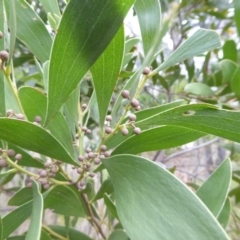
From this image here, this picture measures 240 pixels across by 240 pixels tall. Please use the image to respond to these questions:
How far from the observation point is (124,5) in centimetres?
35

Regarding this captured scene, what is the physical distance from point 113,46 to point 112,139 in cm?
22

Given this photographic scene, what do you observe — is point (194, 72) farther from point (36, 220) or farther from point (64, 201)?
point (36, 220)

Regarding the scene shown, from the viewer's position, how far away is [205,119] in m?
0.44

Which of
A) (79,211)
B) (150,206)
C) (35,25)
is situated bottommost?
(79,211)

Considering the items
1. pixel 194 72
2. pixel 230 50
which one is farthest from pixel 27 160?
pixel 194 72

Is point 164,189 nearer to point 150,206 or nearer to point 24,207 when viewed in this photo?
point 150,206

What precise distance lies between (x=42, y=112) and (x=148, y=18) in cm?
24

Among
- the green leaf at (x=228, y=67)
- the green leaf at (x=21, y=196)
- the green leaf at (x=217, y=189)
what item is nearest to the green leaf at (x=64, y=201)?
the green leaf at (x=21, y=196)

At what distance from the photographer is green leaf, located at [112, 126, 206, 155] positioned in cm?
52

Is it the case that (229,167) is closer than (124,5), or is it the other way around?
(124,5)

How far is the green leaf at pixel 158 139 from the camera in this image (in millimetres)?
515

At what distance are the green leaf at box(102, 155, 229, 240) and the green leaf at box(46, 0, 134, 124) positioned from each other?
14 cm

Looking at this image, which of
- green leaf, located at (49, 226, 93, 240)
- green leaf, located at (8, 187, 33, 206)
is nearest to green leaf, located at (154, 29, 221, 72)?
green leaf, located at (8, 187, 33, 206)

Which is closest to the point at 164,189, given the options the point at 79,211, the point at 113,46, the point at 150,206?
the point at 150,206
